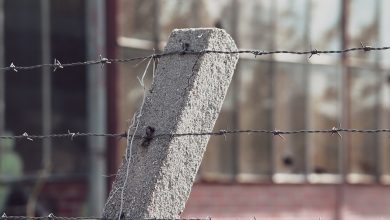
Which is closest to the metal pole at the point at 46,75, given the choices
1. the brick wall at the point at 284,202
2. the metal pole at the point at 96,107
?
the metal pole at the point at 96,107

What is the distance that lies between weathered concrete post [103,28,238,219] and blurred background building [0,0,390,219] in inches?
337

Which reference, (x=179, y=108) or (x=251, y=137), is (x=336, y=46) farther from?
(x=179, y=108)

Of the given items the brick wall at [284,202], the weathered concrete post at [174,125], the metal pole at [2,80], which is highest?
the metal pole at [2,80]

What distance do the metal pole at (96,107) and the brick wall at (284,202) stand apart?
132 cm

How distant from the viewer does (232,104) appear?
1510 centimetres

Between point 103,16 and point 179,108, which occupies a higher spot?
point 103,16

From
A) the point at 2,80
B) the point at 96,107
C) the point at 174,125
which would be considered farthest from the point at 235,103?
the point at 174,125

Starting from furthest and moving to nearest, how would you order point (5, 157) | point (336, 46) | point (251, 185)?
1. point (336, 46)
2. point (251, 185)
3. point (5, 157)

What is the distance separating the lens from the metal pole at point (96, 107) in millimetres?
13227

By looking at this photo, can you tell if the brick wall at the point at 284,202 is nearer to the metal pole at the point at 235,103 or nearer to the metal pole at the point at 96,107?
the metal pole at the point at 235,103

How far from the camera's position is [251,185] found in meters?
15.4

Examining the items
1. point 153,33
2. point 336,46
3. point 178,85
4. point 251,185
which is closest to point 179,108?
point 178,85

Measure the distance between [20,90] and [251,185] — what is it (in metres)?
4.09

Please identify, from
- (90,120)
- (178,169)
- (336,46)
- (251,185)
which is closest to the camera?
(178,169)
